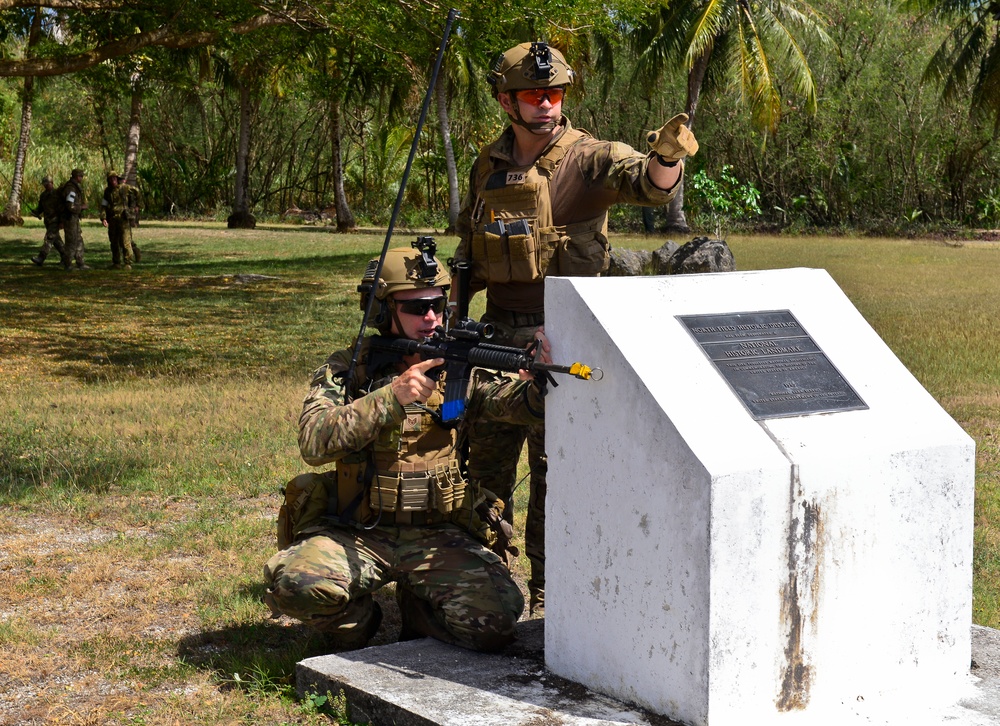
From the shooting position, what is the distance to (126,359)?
448 inches

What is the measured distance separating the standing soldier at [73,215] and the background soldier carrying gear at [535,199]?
16.1m

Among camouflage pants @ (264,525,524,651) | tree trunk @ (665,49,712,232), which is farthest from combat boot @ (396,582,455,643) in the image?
tree trunk @ (665,49,712,232)

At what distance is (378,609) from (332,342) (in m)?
8.41

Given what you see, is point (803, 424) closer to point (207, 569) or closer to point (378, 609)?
point (378, 609)

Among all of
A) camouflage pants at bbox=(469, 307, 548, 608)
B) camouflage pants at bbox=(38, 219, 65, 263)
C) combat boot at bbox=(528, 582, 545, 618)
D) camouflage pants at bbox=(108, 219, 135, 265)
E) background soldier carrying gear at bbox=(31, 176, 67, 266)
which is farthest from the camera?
camouflage pants at bbox=(108, 219, 135, 265)

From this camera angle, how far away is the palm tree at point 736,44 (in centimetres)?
2684

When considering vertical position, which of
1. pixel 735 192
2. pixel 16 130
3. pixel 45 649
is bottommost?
pixel 45 649

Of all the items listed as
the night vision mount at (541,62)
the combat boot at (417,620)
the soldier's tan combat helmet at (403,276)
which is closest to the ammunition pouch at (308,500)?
the combat boot at (417,620)

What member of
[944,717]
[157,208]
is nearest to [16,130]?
[157,208]

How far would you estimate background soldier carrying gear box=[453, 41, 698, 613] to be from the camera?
419 centimetres

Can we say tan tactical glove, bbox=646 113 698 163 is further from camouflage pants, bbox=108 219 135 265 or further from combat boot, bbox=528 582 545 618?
camouflage pants, bbox=108 219 135 265

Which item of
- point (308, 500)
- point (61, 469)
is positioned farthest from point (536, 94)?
point (61, 469)

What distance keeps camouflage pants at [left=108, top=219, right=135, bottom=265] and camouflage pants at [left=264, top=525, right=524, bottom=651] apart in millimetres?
17783

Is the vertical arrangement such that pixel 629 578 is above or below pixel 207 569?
above
